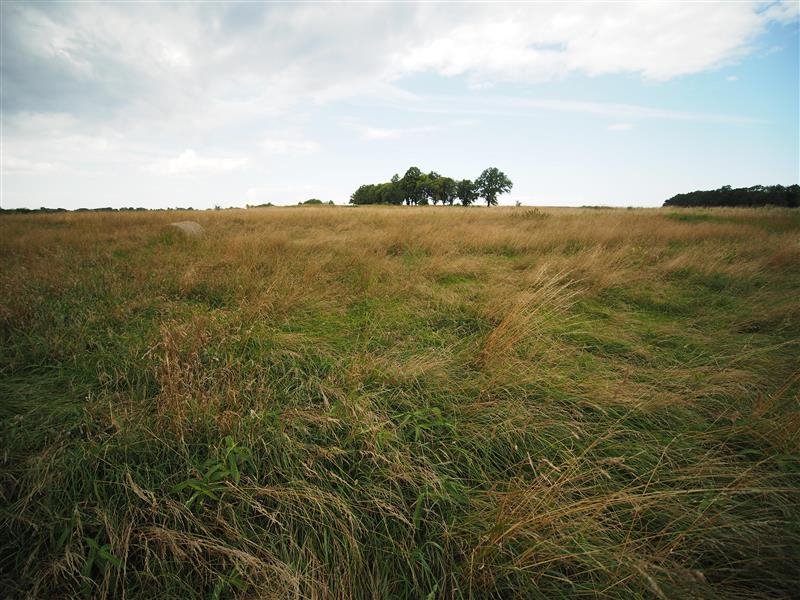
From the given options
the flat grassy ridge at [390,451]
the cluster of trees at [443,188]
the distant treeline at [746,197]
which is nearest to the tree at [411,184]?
the cluster of trees at [443,188]

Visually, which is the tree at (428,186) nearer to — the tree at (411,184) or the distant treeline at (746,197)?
the tree at (411,184)

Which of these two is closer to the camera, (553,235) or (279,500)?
(279,500)

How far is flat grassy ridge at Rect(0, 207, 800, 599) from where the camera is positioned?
4.12 ft

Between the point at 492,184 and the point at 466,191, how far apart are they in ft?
16.7

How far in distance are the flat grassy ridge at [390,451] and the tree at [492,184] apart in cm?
6222

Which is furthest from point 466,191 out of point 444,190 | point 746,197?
point 746,197

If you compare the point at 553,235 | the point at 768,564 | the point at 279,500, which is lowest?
the point at 768,564

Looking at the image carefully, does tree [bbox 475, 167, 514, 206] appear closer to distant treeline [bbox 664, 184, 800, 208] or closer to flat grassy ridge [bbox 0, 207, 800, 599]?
distant treeline [bbox 664, 184, 800, 208]

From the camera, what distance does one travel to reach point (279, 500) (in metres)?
1.45

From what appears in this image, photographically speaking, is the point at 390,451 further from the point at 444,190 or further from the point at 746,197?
the point at 444,190

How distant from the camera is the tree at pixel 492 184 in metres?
60.2

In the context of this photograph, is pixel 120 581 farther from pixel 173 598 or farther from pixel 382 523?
pixel 382 523

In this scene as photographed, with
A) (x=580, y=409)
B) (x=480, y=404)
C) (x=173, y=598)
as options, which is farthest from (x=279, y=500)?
(x=580, y=409)

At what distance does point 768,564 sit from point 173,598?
7.93 feet
